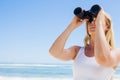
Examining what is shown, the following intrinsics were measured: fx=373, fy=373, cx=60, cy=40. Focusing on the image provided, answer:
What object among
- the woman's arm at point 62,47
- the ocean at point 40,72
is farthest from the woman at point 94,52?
the ocean at point 40,72

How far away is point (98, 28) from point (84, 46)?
52 cm

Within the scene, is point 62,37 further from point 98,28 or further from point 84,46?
point 98,28

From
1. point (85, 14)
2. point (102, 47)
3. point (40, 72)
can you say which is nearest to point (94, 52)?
point (102, 47)

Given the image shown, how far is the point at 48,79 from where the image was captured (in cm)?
1174

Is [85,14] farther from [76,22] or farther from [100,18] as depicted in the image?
[100,18]

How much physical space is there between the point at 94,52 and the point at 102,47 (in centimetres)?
18

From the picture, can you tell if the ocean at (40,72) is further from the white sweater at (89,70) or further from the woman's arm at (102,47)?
the woman's arm at (102,47)

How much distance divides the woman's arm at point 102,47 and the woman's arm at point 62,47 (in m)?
0.38

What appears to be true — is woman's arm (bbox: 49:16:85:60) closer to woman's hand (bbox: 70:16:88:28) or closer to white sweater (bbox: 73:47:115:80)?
woman's hand (bbox: 70:16:88:28)

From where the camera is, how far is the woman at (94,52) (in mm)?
2432

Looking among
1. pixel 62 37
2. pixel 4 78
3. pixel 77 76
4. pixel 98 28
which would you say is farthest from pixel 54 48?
pixel 4 78

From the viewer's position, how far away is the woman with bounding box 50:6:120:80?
7.98 ft

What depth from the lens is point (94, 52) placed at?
2.58m

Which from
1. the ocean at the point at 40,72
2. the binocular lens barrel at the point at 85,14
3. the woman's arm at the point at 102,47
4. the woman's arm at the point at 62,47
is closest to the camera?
the woman's arm at the point at 102,47
